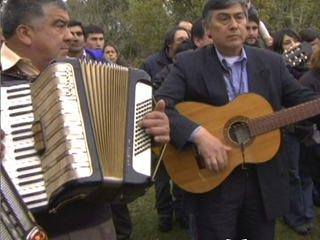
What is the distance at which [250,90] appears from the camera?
2.81m

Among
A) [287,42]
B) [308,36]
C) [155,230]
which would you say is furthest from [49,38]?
[308,36]

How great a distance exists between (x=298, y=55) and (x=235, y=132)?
6.24ft

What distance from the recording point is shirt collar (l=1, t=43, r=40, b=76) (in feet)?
6.99

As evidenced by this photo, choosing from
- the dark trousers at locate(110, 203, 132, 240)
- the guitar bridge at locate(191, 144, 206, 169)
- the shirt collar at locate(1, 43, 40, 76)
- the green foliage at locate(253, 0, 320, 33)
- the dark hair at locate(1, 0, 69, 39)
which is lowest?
the green foliage at locate(253, 0, 320, 33)

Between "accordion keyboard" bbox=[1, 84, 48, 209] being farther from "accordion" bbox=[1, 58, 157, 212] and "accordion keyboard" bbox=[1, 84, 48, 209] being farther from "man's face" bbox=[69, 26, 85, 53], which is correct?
"man's face" bbox=[69, 26, 85, 53]

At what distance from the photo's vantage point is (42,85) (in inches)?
78.7

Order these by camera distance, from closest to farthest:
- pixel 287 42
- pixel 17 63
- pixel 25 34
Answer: pixel 17 63 < pixel 25 34 < pixel 287 42

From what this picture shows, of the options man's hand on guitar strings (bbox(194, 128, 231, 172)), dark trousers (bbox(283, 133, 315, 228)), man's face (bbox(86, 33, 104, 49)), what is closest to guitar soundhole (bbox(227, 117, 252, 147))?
man's hand on guitar strings (bbox(194, 128, 231, 172))

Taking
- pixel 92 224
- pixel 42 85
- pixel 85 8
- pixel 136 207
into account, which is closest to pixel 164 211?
pixel 136 207

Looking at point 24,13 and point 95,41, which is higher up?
point 24,13

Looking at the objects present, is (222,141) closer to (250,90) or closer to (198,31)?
(250,90)

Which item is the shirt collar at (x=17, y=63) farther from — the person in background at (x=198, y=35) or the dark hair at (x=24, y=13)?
the person in background at (x=198, y=35)

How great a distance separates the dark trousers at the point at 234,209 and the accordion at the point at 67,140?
776mm

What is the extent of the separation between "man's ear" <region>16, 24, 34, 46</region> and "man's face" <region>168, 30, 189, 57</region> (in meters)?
2.84
